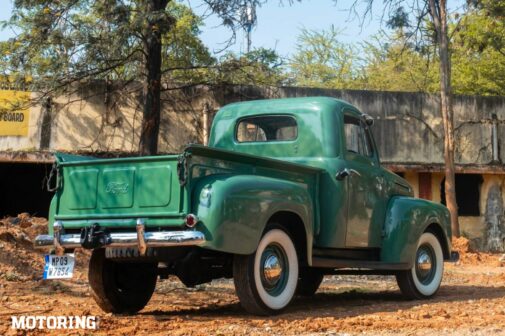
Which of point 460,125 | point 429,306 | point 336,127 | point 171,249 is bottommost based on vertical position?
point 429,306

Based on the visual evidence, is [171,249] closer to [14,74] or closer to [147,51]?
[147,51]

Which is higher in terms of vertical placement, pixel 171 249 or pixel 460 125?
pixel 460 125

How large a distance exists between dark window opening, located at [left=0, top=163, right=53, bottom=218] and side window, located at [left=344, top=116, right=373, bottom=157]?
37.8ft

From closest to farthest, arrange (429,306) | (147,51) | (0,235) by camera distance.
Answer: (429,306), (0,235), (147,51)

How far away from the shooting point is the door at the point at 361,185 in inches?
305

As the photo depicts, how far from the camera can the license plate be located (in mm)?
6148

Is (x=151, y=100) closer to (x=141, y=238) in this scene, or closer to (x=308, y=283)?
(x=308, y=283)

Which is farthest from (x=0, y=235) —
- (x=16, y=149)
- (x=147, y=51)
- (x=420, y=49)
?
(x=420, y=49)

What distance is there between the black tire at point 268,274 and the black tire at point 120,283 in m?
1.29

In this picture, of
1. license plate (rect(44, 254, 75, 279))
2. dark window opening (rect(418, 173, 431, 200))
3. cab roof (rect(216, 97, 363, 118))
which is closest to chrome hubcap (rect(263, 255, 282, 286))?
license plate (rect(44, 254, 75, 279))

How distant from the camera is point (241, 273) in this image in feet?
20.8

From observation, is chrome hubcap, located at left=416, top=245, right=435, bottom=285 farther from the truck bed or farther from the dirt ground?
the truck bed

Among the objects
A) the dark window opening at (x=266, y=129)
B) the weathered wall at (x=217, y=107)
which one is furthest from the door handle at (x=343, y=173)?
the weathered wall at (x=217, y=107)

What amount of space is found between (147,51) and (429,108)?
8059mm
